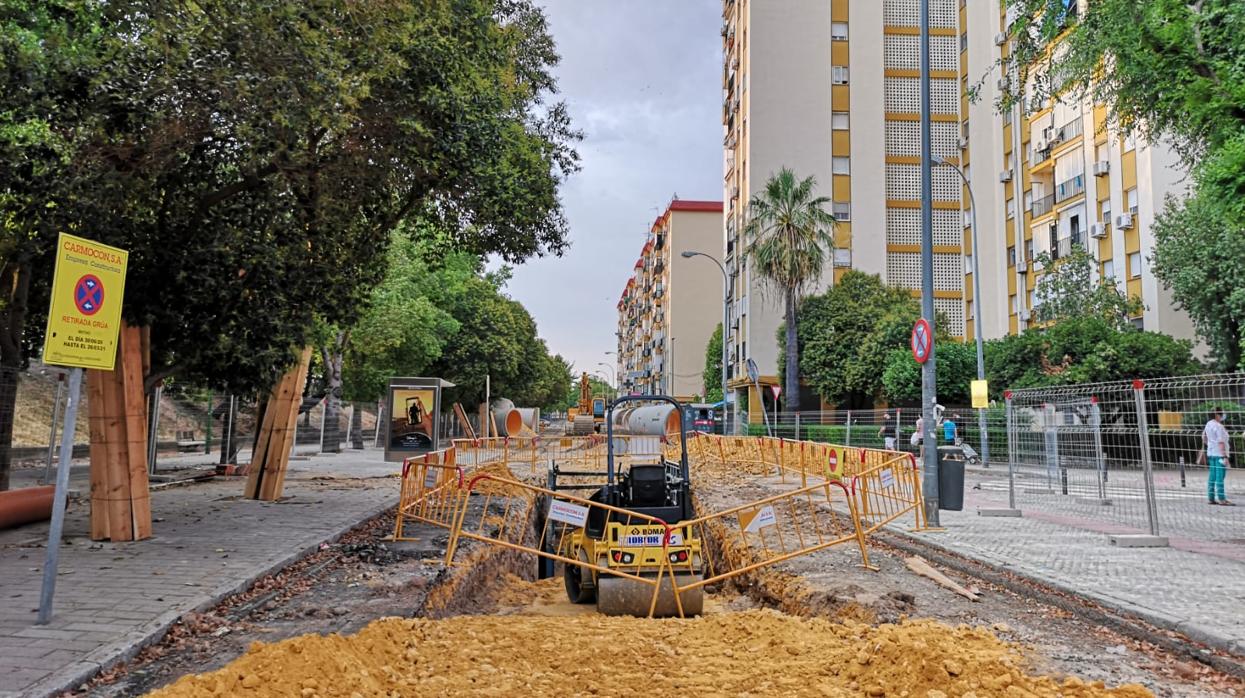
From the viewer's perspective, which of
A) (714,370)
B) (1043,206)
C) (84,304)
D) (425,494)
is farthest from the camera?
(714,370)

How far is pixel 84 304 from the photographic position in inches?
240

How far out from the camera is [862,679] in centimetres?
489

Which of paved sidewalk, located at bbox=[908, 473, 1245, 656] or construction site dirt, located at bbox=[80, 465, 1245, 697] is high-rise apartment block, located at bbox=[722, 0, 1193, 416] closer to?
paved sidewalk, located at bbox=[908, 473, 1245, 656]

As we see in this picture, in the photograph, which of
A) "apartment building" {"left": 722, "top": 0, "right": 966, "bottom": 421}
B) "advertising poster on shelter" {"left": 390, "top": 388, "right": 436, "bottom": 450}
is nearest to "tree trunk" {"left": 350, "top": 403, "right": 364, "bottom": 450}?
"advertising poster on shelter" {"left": 390, "top": 388, "right": 436, "bottom": 450}

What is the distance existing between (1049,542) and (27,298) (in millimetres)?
15067

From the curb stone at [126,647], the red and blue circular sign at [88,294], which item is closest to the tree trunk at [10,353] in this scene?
the curb stone at [126,647]

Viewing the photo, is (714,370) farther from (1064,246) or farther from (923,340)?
(923,340)

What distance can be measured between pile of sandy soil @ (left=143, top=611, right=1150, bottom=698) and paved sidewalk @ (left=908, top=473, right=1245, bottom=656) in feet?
6.10

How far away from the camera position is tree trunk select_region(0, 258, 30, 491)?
1130cm

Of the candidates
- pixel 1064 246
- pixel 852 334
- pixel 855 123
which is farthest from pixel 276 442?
pixel 855 123

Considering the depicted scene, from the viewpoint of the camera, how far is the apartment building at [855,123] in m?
47.9

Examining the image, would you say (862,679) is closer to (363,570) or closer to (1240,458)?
(363,570)

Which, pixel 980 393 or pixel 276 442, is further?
pixel 980 393

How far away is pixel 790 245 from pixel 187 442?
26.9m
